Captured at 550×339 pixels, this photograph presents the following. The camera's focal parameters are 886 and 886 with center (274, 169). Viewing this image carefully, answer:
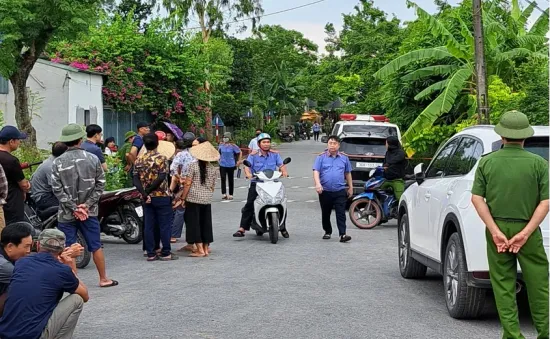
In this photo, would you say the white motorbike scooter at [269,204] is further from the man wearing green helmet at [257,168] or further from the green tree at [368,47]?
the green tree at [368,47]

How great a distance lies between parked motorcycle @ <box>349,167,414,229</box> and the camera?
55.5ft

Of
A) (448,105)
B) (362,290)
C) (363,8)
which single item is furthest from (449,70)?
(363,8)

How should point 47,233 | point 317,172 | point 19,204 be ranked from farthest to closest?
point 317,172
point 19,204
point 47,233

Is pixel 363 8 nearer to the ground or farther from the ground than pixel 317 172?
farther from the ground

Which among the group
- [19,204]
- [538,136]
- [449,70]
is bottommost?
[19,204]

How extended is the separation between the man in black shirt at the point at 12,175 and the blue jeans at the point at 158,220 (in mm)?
2432

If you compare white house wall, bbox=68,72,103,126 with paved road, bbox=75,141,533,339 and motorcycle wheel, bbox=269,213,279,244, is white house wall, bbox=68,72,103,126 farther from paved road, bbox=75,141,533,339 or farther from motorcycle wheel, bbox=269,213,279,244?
motorcycle wheel, bbox=269,213,279,244

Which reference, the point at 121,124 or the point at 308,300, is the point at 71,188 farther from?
the point at 121,124

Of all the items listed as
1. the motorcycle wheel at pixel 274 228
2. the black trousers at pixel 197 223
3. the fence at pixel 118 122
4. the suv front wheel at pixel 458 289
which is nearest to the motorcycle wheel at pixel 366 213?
the motorcycle wheel at pixel 274 228

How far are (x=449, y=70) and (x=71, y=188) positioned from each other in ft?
60.3

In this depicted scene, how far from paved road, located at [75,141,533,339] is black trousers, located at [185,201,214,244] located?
35 centimetres

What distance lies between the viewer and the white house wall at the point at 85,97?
2677 cm

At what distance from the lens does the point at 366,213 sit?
1695 cm

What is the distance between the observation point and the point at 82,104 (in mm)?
27484
